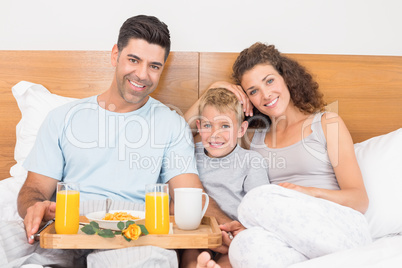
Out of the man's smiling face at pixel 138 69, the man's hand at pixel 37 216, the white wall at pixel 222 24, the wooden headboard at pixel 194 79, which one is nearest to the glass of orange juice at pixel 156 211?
the man's hand at pixel 37 216

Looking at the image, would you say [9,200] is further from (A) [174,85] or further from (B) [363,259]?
(B) [363,259]

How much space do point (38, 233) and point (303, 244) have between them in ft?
2.40

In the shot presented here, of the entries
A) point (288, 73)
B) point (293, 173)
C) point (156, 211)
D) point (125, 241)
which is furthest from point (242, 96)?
point (125, 241)

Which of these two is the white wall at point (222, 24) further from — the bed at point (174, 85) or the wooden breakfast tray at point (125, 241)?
the wooden breakfast tray at point (125, 241)

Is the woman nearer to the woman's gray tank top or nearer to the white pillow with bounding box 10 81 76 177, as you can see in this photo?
the woman's gray tank top

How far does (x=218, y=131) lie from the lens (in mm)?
1608

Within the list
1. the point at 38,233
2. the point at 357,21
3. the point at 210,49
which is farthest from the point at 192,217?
the point at 357,21

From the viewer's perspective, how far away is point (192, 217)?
3.76 feet

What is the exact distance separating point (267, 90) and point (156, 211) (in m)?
0.79

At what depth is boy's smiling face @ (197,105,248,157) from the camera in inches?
63.3

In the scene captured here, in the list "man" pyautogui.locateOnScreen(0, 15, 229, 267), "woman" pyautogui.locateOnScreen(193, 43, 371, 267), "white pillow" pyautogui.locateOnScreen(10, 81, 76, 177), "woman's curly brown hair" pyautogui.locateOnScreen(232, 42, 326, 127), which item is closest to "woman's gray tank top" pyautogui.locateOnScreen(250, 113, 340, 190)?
"woman" pyautogui.locateOnScreen(193, 43, 371, 267)

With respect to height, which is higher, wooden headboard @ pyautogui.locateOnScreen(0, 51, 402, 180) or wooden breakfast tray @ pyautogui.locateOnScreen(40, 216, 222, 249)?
wooden headboard @ pyautogui.locateOnScreen(0, 51, 402, 180)

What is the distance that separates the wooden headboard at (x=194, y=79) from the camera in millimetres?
1875

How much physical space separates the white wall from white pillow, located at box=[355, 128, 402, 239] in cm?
63
